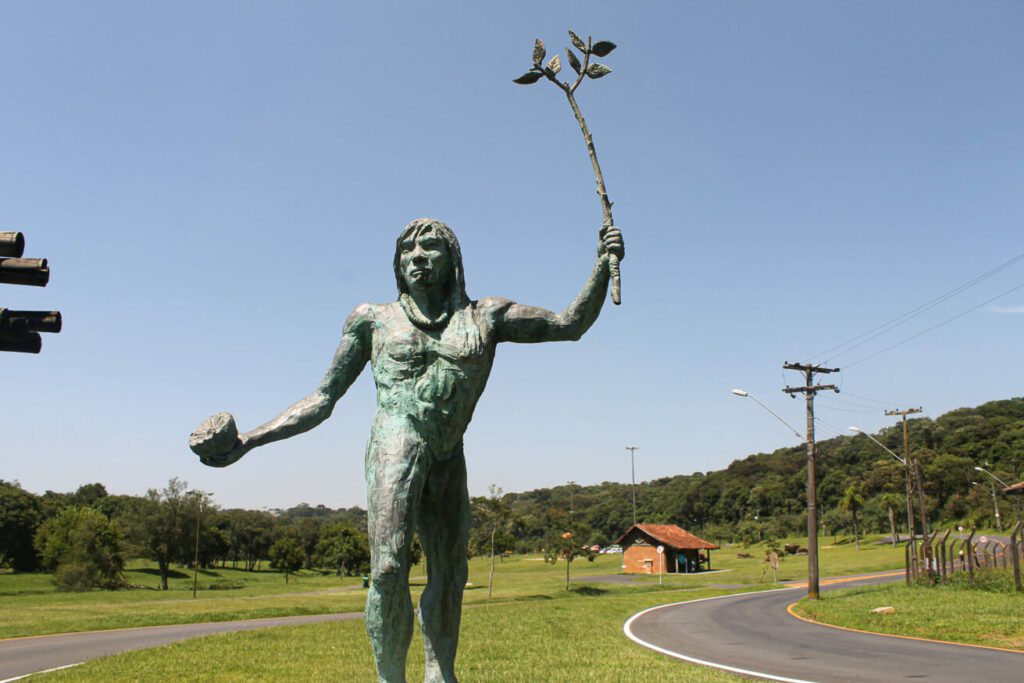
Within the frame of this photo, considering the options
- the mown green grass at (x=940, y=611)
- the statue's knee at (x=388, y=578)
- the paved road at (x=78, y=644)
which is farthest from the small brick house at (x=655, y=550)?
the statue's knee at (x=388, y=578)

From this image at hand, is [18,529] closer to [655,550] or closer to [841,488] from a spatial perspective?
[655,550]

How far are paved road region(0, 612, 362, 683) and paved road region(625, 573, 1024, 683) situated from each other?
9.54 metres

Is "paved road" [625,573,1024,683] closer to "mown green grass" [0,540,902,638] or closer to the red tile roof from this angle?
"mown green grass" [0,540,902,638]

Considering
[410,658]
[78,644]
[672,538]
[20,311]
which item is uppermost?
[20,311]

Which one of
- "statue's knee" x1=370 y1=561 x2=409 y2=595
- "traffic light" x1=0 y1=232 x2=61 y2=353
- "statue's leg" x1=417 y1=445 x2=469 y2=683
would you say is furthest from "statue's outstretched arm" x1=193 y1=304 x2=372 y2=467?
"traffic light" x1=0 y1=232 x2=61 y2=353

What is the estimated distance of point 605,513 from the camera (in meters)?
114

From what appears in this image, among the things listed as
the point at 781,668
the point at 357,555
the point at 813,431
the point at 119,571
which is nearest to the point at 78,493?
the point at 357,555

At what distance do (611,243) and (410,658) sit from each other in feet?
28.7

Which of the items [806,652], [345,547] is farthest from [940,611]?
[345,547]

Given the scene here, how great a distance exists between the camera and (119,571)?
4928 cm

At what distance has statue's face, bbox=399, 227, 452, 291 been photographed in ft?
12.0

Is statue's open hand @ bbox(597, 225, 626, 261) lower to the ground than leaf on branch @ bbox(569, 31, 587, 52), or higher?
lower

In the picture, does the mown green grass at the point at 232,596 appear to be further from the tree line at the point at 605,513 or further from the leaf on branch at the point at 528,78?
the leaf on branch at the point at 528,78

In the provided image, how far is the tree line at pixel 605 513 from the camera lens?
45938mm
